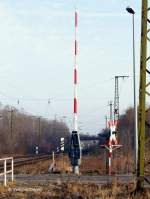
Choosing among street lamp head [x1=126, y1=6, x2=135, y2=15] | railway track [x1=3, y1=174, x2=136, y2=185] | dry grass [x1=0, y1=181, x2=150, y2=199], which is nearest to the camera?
dry grass [x1=0, y1=181, x2=150, y2=199]

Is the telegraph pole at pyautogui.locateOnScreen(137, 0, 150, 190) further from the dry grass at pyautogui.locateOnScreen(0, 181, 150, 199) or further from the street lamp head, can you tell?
the street lamp head

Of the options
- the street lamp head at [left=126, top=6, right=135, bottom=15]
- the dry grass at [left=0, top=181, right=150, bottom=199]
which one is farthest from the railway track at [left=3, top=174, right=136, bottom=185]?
the street lamp head at [left=126, top=6, right=135, bottom=15]

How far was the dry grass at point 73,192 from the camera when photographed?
13391 millimetres

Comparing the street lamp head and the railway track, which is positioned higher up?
the street lamp head

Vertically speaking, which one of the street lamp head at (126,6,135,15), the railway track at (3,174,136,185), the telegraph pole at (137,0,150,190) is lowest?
the railway track at (3,174,136,185)

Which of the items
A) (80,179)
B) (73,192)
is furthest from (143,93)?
(80,179)

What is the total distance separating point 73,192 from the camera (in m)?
14.3

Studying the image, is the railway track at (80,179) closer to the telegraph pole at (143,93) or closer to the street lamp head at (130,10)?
the telegraph pole at (143,93)

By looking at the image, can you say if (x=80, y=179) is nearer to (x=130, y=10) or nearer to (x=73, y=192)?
(x=73, y=192)

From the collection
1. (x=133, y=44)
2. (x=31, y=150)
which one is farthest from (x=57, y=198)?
(x=31, y=150)

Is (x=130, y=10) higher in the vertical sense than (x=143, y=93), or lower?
higher

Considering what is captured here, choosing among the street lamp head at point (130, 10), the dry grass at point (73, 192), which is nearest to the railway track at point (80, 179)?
the dry grass at point (73, 192)

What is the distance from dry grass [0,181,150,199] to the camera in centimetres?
1339

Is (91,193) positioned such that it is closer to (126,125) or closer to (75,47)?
(75,47)
